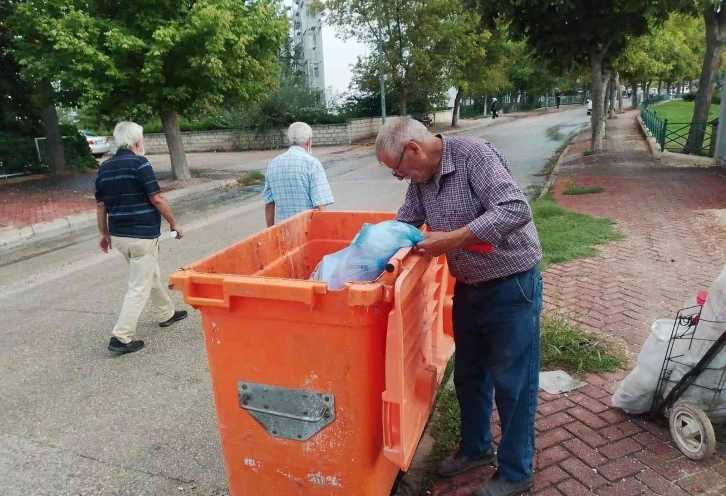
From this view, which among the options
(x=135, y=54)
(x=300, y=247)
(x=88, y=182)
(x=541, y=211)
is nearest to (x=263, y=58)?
(x=135, y=54)

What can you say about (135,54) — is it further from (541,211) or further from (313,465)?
(313,465)

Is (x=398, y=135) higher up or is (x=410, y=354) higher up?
(x=398, y=135)

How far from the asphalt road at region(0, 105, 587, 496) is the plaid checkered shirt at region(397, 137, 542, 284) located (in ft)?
5.81

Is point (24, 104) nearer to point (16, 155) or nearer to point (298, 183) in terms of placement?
point (16, 155)

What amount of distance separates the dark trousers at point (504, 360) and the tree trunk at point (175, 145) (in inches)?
531

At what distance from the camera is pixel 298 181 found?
14.7ft

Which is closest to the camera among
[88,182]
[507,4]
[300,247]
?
[300,247]

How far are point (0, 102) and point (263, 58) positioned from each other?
807 cm

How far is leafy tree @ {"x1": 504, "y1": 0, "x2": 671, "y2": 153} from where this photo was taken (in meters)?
11.4

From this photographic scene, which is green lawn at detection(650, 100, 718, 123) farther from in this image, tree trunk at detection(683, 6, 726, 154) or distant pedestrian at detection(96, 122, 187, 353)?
distant pedestrian at detection(96, 122, 187, 353)

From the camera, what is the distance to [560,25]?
12789 millimetres

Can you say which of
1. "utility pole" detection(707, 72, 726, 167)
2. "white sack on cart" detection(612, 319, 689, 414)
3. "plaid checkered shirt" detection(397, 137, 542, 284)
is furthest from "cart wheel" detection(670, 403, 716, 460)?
"utility pole" detection(707, 72, 726, 167)

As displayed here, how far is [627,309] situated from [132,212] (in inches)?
165

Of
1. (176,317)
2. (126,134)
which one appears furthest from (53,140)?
(126,134)
